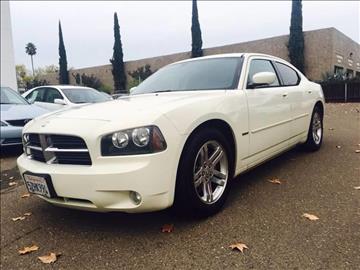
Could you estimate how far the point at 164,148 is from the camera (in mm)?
2463

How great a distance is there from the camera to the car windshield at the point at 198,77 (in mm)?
3543

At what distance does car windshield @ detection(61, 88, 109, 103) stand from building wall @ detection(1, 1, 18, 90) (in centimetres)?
798

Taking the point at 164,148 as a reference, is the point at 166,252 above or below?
below

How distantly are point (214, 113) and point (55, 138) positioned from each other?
1298 millimetres

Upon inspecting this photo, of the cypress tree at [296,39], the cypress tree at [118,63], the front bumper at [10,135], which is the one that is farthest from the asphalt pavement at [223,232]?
the cypress tree at [118,63]

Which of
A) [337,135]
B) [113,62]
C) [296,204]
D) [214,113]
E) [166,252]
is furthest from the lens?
[113,62]

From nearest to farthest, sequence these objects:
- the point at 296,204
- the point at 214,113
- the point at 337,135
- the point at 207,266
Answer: the point at 207,266 < the point at 214,113 < the point at 296,204 < the point at 337,135

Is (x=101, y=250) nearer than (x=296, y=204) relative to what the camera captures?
Yes

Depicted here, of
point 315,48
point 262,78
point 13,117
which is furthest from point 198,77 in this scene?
point 315,48

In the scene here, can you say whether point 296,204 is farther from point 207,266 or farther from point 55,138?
point 55,138

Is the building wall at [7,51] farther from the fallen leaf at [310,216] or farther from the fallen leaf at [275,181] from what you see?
the fallen leaf at [310,216]

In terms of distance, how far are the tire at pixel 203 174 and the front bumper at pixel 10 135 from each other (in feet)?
14.4

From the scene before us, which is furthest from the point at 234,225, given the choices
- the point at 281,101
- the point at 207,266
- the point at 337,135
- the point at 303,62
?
the point at 303,62

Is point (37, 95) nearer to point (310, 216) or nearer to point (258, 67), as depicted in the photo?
point (258, 67)
